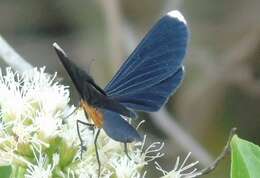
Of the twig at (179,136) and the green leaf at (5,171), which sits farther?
the twig at (179,136)

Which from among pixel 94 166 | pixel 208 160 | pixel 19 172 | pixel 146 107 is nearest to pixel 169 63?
pixel 146 107

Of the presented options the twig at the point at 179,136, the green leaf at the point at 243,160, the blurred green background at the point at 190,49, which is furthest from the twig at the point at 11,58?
the blurred green background at the point at 190,49

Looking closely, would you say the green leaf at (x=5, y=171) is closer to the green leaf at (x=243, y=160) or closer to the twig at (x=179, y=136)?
the green leaf at (x=243, y=160)

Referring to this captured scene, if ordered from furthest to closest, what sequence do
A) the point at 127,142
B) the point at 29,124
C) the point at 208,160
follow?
the point at 208,160, the point at 29,124, the point at 127,142

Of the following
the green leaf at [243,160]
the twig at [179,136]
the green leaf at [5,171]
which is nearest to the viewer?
the green leaf at [243,160]

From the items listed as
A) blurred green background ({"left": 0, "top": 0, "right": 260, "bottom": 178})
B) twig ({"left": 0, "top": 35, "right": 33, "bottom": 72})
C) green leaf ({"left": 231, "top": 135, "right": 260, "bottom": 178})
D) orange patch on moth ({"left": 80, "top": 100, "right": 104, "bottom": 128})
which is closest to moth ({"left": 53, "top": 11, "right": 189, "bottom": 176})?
orange patch on moth ({"left": 80, "top": 100, "right": 104, "bottom": 128})

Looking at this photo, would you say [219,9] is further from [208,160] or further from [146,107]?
[146,107]
